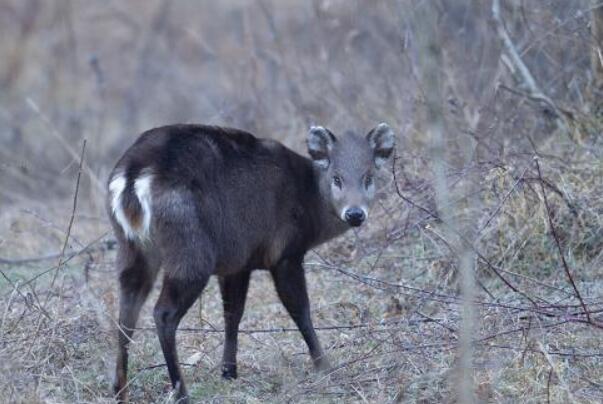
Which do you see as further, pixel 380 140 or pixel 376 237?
pixel 376 237

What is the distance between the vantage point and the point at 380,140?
320 inches

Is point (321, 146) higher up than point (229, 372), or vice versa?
point (321, 146)

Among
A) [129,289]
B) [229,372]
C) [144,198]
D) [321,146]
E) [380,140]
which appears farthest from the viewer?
[380,140]

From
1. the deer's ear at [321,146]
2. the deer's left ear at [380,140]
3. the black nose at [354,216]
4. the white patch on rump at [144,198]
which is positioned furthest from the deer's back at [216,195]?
the deer's left ear at [380,140]

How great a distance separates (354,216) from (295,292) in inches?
25.4

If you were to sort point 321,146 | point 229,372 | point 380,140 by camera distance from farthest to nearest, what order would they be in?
point 380,140 → point 321,146 → point 229,372

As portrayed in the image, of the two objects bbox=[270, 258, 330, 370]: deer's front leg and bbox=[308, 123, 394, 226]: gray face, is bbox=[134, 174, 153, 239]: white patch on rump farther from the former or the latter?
bbox=[308, 123, 394, 226]: gray face

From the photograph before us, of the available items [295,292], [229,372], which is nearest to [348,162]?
[295,292]

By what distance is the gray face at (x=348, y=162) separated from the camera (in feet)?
25.6

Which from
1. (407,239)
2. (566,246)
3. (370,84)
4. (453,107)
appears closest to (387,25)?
(370,84)

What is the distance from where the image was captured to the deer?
6633 mm

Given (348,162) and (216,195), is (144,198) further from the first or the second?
(348,162)

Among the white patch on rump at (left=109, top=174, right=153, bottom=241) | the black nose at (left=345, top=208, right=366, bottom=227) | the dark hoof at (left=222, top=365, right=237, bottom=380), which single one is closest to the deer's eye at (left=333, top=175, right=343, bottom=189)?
the black nose at (left=345, top=208, right=366, bottom=227)

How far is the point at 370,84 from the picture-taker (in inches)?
507
